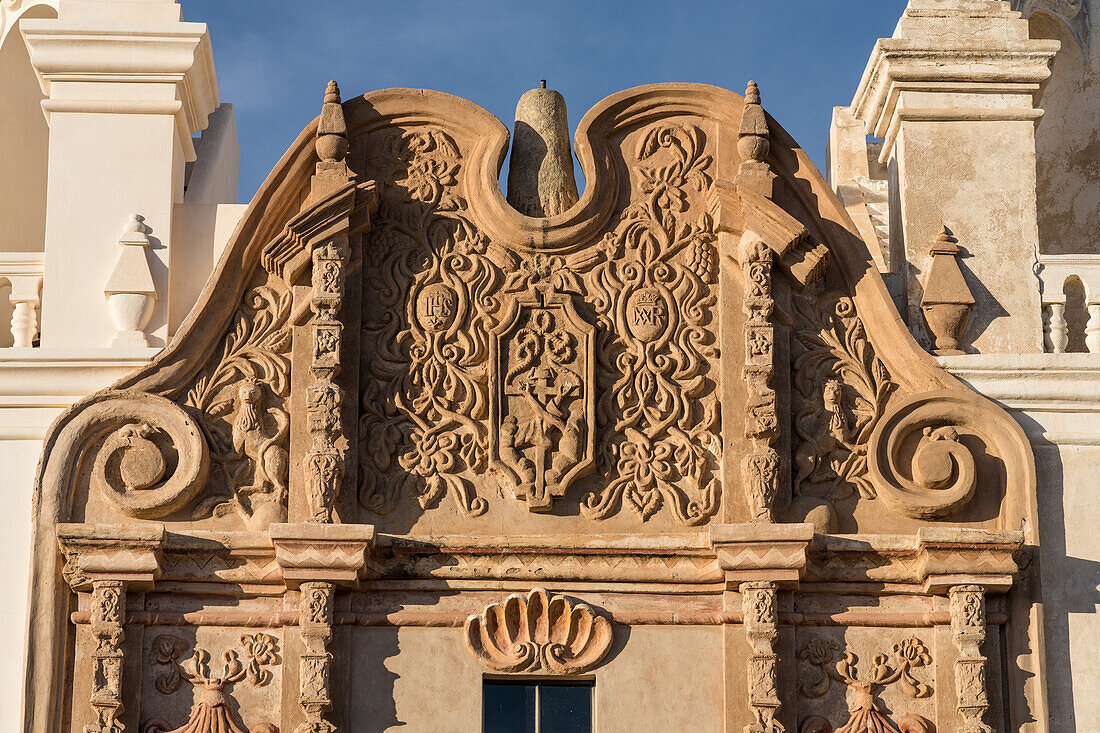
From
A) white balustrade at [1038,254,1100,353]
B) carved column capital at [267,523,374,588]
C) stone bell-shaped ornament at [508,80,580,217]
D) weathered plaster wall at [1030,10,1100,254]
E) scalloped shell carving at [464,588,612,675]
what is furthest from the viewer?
weathered plaster wall at [1030,10,1100,254]

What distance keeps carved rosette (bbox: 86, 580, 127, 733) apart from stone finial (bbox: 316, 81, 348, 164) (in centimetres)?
277

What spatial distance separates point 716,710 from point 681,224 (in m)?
2.89

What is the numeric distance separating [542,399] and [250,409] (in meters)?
1.67

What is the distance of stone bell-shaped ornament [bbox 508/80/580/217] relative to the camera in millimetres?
12609

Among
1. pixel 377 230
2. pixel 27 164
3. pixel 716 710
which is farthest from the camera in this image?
pixel 27 164

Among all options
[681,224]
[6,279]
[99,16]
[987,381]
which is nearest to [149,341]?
[6,279]

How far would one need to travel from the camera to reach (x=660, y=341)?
1220 cm

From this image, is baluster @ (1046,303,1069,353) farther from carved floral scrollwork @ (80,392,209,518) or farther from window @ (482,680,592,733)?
carved floral scrollwork @ (80,392,209,518)

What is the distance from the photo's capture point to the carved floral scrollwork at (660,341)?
11930 millimetres

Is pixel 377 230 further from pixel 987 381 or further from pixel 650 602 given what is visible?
pixel 987 381

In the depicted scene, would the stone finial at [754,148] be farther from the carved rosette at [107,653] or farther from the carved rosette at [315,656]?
the carved rosette at [107,653]

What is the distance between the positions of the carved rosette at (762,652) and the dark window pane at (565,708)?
0.91 m

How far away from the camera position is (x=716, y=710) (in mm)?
11578

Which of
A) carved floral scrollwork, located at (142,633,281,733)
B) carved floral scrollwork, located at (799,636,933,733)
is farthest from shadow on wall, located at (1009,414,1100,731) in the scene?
carved floral scrollwork, located at (142,633,281,733)
